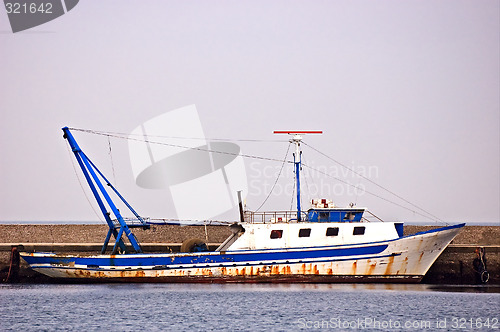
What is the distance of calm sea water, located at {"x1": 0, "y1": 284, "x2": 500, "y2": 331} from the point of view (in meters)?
28.7

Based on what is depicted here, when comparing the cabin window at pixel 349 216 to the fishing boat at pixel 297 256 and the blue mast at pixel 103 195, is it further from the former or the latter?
the blue mast at pixel 103 195

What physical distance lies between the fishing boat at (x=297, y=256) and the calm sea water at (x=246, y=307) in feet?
2.33

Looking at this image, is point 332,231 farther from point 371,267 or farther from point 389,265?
point 389,265

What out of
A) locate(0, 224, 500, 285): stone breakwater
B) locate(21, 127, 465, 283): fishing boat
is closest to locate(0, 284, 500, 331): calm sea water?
locate(21, 127, 465, 283): fishing boat

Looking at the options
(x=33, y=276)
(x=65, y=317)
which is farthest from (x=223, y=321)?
(x=33, y=276)

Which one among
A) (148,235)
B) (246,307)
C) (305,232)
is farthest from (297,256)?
(148,235)

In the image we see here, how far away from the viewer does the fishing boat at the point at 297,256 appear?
37.8 m

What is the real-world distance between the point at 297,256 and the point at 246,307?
6.49m

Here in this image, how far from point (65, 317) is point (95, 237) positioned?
996 inches

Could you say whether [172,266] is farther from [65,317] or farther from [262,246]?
[65,317]

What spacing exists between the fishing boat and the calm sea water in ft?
2.33

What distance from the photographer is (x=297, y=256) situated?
3775 centimetres

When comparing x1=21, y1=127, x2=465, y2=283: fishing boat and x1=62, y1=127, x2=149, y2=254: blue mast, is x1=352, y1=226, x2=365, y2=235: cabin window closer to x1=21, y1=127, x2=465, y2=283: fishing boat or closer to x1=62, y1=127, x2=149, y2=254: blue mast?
x1=21, y1=127, x2=465, y2=283: fishing boat

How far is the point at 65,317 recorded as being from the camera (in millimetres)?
30016
